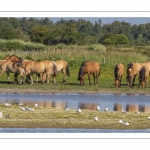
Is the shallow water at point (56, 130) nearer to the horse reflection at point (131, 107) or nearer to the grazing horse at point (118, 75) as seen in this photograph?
the horse reflection at point (131, 107)

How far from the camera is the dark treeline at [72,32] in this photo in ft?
217

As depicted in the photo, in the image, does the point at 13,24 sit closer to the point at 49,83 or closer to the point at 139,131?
the point at 49,83

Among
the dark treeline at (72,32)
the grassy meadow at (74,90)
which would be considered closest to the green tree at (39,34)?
the dark treeline at (72,32)

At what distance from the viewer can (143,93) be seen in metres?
30.2

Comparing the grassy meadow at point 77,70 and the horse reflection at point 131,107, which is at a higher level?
the grassy meadow at point 77,70

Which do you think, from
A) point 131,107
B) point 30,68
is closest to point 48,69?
point 30,68

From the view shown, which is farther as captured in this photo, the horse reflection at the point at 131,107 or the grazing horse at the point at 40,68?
the grazing horse at the point at 40,68

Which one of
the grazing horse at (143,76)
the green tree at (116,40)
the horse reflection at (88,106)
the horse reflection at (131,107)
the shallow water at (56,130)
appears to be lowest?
the shallow water at (56,130)

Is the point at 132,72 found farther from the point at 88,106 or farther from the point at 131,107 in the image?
the point at 88,106

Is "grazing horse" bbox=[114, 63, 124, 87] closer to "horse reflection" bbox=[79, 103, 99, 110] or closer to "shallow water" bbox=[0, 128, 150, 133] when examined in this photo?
"horse reflection" bbox=[79, 103, 99, 110]

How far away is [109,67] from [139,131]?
24.0 metres

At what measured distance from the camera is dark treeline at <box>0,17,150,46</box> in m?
66.0
